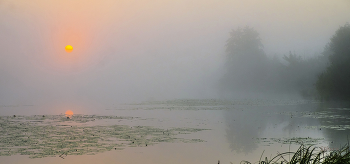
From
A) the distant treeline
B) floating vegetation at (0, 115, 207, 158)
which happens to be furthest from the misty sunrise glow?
floating vegetation at (0, 115, 207, 158)

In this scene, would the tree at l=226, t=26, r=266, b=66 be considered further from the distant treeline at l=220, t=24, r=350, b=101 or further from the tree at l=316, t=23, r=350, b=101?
the tree at l=316, t=23, r=350, b=101

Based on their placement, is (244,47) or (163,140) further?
(244,47)

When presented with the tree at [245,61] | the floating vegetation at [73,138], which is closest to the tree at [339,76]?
the floating vegetation at [73,138]

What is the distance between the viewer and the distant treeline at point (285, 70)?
26.7 m

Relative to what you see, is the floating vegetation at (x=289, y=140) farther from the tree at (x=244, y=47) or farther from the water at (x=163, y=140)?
the tree at (x=244, y=47)

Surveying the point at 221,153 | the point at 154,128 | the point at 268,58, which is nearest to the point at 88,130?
the point at 154,128

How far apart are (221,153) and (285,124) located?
6177 millimetres

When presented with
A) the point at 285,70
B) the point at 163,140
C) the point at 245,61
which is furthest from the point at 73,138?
the point at 245,61

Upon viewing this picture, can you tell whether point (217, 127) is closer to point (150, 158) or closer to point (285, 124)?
point (285, 124)

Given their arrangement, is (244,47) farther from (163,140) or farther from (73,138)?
(73,138)

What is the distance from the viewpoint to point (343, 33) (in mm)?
28781

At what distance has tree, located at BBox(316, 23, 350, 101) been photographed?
85.8 feet

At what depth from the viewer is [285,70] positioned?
154 ft

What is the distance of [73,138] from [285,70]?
40.8 meters
